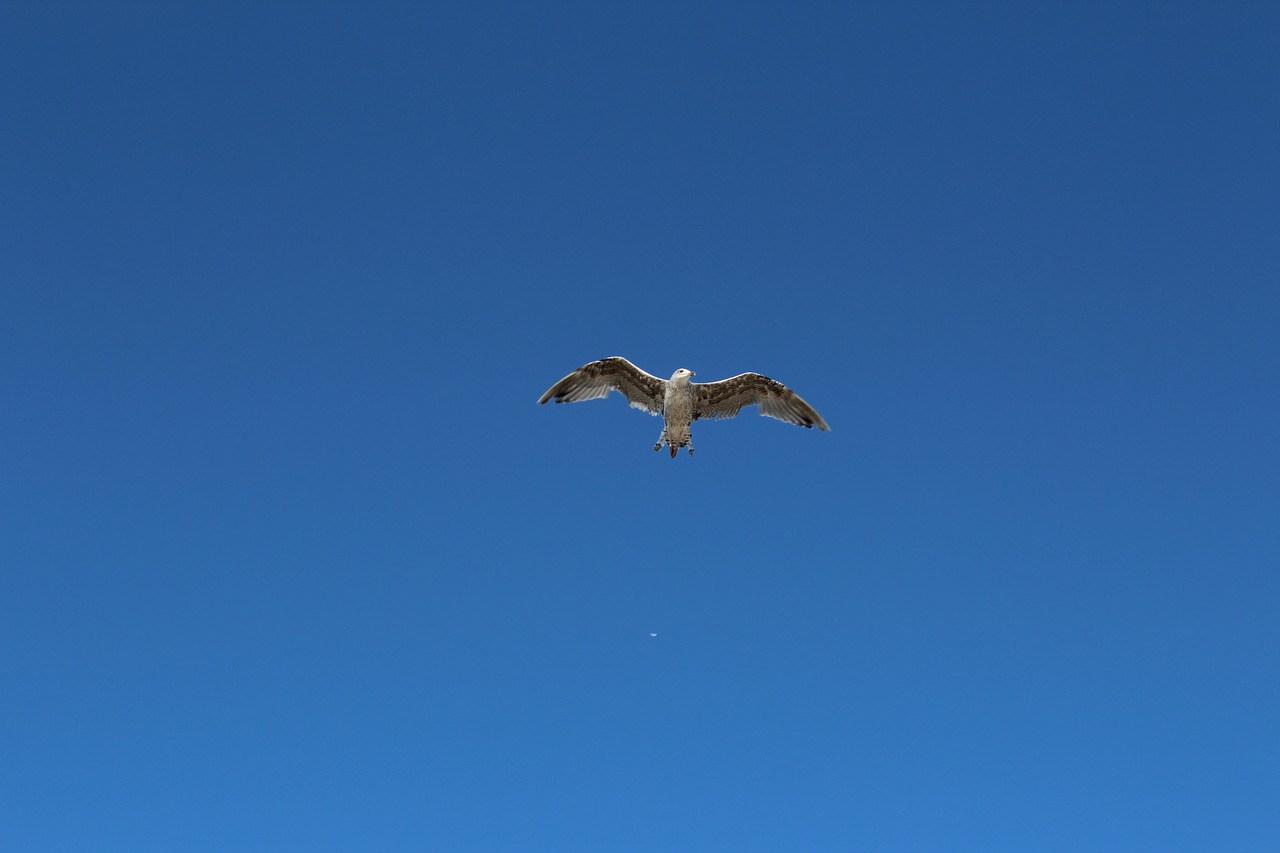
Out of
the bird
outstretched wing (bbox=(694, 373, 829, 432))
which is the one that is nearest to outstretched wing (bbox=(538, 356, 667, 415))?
the bird

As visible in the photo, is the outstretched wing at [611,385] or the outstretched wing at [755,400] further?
the outstretched wing at [755,400]

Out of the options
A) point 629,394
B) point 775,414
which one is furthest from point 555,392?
point 775,414

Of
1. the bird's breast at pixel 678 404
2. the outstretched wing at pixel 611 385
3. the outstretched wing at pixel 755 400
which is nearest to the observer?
the bird's breast at pixel 678 404

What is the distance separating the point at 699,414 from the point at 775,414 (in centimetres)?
438

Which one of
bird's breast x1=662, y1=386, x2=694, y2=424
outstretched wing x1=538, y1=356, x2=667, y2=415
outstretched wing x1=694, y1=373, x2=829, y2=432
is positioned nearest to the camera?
bird's breast x1=662, y1=386, x2=694, y2=424

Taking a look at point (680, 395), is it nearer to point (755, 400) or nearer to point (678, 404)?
point (678, 404)

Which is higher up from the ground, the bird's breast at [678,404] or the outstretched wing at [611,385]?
the outstretched wing at [611,385]

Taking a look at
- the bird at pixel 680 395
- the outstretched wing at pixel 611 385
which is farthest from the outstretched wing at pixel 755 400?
the outstretched wing at pixel 611 385

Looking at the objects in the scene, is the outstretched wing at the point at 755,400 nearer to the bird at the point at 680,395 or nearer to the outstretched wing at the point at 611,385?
the bird at the point at 680,395

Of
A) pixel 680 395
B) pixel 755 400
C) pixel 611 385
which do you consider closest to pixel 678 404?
pixel 680 395

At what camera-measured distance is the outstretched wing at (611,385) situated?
7131cm

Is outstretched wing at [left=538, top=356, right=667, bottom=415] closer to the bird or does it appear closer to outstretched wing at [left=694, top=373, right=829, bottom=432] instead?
the bird

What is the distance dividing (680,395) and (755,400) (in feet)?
17.1

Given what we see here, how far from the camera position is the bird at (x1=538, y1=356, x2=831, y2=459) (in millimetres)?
70812
